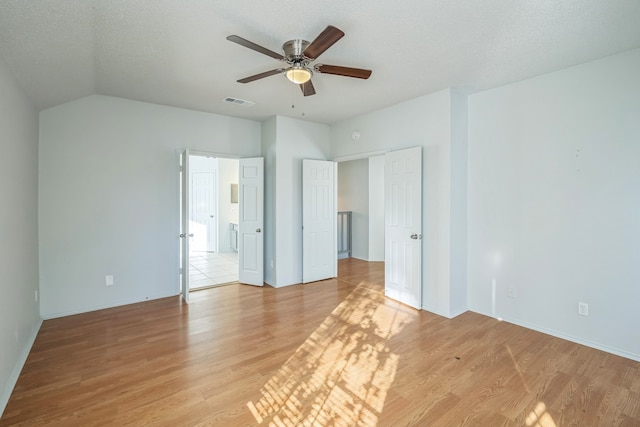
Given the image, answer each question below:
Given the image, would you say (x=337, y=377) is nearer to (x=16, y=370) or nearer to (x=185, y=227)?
(x=16, y=370)

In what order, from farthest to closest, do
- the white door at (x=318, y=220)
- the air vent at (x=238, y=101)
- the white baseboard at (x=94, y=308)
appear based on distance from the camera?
the white door at (x=318, y=220) → the air vent at (x=238, y=101) → the white baseboard at (x=94, y=308)

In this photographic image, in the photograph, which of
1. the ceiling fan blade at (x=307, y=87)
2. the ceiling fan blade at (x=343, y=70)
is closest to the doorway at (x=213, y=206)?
the ceiling fan blade at (x=307, y=87)

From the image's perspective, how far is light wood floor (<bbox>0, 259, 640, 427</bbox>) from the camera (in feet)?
6.56

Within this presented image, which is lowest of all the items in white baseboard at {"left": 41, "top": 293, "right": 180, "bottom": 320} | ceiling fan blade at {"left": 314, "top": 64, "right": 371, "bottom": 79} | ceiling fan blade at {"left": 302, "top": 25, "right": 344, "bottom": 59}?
white baseboard at {"left": 41, "top": 293, "right": 180, "bottom": 320}

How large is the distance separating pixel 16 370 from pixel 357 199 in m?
6.11

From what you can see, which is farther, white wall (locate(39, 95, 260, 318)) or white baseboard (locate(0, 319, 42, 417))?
white wall (locate(39, 95, 260, 318))

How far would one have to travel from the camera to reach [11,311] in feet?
8.00

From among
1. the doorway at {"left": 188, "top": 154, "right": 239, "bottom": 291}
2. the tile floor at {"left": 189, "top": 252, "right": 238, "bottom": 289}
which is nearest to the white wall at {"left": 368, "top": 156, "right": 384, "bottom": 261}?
the tile floor at {"left": 189, "top": 252, "right": 238, "bottom": 289}

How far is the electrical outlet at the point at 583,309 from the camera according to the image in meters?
2.96

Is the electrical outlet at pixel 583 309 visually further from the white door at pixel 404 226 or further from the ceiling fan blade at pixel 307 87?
the ceiling fan blade at pixel 307 87

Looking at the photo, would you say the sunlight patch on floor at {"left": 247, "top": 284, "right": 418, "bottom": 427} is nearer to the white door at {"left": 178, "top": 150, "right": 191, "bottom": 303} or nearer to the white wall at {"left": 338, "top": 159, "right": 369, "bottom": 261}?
the white door at {"left": 178, "top": 150, "right": 191, "bottom": 303}

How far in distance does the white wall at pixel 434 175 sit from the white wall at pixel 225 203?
5.15m

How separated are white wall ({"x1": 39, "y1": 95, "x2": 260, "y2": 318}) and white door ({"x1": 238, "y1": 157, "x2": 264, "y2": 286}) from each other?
75cm

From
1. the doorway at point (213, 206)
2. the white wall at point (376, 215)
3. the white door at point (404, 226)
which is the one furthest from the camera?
the doorway at point (213, 206)
